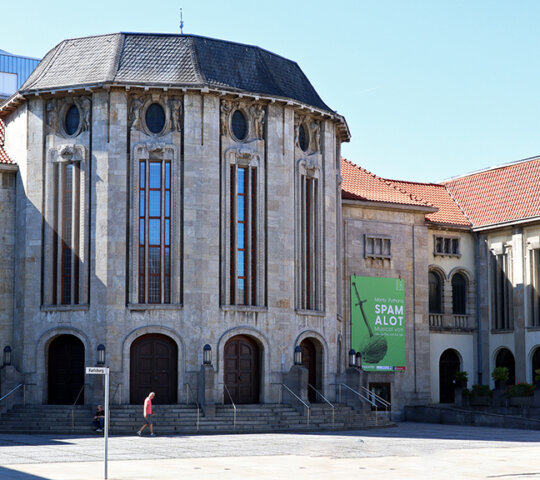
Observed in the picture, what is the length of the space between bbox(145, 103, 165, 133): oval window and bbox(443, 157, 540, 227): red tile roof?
2051 cm

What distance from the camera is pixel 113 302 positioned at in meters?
41.8

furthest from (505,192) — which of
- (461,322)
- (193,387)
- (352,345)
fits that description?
(193,387)

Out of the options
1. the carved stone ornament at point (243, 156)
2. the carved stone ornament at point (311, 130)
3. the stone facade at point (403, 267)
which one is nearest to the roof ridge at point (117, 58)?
the carved stone ornament at point (243, 156)

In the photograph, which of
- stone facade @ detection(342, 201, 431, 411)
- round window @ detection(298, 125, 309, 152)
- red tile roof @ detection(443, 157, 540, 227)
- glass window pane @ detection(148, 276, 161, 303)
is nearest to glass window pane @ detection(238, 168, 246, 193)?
round window @ detection(298, 125, 309, 152)

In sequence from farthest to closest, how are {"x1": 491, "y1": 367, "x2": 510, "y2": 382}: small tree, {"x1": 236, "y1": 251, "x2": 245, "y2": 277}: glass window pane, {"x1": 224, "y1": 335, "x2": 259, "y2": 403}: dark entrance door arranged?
{"x1": 491, "y1": 367, "x2": 510, "y2": 382}: small tree < {"x1": 236, "y1": 251, "x2": 245, "y2": 277}: glass window pane < {"x1": 224, "y1": 335, "x2": 259, "y2": 403}: dark entrance door

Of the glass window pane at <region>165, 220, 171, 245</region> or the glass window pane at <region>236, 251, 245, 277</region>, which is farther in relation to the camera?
the glass window pane at <region>236, 251, 245, 277</region>

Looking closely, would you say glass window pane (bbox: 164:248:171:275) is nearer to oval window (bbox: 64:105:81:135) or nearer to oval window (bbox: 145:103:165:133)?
oval window (bbox: 145:103:165:133)

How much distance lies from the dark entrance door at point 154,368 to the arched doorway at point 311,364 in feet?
21.8

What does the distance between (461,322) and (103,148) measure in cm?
2318

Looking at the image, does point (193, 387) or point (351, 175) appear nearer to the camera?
point (193, 387)

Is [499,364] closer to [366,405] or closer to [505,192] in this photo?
[505,192]

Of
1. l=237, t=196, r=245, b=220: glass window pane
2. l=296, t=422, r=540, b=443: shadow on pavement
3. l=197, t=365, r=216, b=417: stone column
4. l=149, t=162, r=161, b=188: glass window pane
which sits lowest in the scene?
l=296, t=422, r=540, b=443: shadow on pavement

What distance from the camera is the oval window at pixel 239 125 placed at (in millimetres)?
44688

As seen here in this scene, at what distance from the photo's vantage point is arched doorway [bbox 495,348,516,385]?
53969 mm
